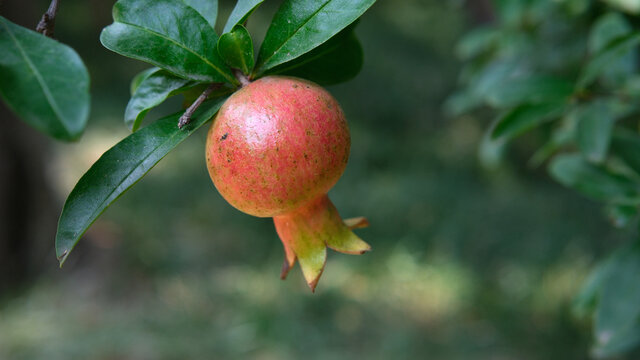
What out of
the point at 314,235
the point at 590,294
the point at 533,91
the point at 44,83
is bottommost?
the point at 590,294

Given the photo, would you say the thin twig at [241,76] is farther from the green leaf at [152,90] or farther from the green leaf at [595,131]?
the green leaf at [595,131]

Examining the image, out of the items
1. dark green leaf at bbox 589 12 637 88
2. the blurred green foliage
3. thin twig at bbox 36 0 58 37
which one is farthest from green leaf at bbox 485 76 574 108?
thin twig at bbox 36 0 58 37

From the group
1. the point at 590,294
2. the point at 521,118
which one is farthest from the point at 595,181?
the point at 590,294

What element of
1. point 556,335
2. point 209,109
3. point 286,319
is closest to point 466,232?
point 556,335

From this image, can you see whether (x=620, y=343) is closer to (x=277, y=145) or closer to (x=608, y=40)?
(x=608, y=40)

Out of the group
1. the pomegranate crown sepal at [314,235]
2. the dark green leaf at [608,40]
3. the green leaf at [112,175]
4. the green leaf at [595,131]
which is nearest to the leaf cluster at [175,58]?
the green leaf at [112,175]

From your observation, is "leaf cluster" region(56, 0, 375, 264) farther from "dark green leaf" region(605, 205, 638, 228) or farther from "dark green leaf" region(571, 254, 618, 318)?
"dark green leaf" region(571, 254, 618, 318)

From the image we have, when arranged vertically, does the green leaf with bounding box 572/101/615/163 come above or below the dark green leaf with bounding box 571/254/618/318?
above
